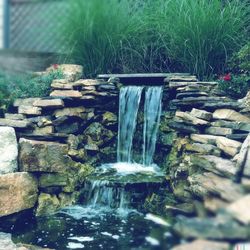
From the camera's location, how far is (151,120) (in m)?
6.05

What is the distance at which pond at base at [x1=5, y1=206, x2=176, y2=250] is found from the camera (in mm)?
4090

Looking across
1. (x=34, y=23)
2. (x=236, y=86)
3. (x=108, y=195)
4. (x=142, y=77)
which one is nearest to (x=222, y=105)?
(x=236, y=86)

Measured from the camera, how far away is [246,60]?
5.84 metres

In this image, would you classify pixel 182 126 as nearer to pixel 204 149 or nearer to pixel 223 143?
pixel 204 149

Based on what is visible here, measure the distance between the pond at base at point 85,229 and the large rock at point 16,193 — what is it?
0.67 feet

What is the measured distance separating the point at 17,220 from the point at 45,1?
5.63 metres

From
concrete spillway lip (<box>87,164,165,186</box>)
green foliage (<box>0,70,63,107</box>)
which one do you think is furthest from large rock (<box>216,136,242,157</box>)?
green foliage (<box>0,70,63,107</box>)

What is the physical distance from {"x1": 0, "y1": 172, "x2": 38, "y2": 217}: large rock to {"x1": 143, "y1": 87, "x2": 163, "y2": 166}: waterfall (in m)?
1.81

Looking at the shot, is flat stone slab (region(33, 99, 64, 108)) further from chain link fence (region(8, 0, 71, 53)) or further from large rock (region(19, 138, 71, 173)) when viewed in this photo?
chain link fence (region(8, 0, 71, 53))

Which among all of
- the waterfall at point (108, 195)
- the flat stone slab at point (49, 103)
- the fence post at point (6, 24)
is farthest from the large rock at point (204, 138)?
the fence post at point (6, 24)

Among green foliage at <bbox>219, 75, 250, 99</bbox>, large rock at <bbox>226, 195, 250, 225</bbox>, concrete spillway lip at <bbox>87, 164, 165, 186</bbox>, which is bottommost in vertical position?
concrete spillway lip at <bbox>87, 164, 165, 186</bbox>

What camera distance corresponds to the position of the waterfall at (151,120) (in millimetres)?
5957

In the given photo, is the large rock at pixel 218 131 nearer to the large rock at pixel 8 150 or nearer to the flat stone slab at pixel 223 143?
the flat stone slab at pixel 223 143

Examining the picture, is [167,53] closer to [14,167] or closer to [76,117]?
[76,117]
